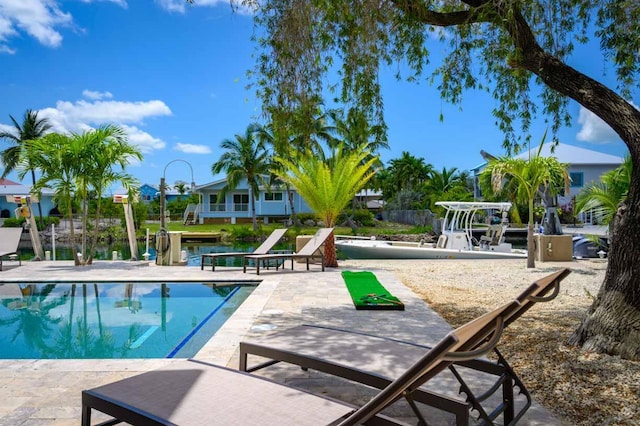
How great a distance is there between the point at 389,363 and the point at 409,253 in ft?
46.5

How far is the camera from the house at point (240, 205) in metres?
44.6

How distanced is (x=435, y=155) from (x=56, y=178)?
4951 centimetres

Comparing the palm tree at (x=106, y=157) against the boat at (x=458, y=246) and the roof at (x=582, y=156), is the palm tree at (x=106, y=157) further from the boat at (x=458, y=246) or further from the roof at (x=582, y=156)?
the roof at (x=582, y=156)

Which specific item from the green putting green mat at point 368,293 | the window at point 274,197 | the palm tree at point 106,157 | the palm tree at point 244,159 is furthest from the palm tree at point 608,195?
the window at point 274,197

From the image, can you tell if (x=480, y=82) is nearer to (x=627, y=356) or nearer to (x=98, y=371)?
(x=627, y=356)

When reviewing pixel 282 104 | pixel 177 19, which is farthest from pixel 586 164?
pixel 282 104

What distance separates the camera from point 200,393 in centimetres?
258

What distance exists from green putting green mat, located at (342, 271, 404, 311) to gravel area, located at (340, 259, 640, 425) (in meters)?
0.70

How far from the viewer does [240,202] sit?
45406mm

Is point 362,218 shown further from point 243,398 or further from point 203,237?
point 243,398

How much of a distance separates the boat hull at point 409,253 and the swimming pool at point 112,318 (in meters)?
8.11

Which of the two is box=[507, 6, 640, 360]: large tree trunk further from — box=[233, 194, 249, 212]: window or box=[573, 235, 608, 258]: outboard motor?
box=[233, 194, 249, 212]: window

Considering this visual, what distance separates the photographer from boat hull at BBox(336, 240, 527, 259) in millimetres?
16125

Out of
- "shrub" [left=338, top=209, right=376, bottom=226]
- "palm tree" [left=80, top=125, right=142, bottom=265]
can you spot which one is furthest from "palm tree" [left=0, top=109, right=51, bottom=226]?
"palm tree" [left=80, top=125, right=142, bottom=265]
